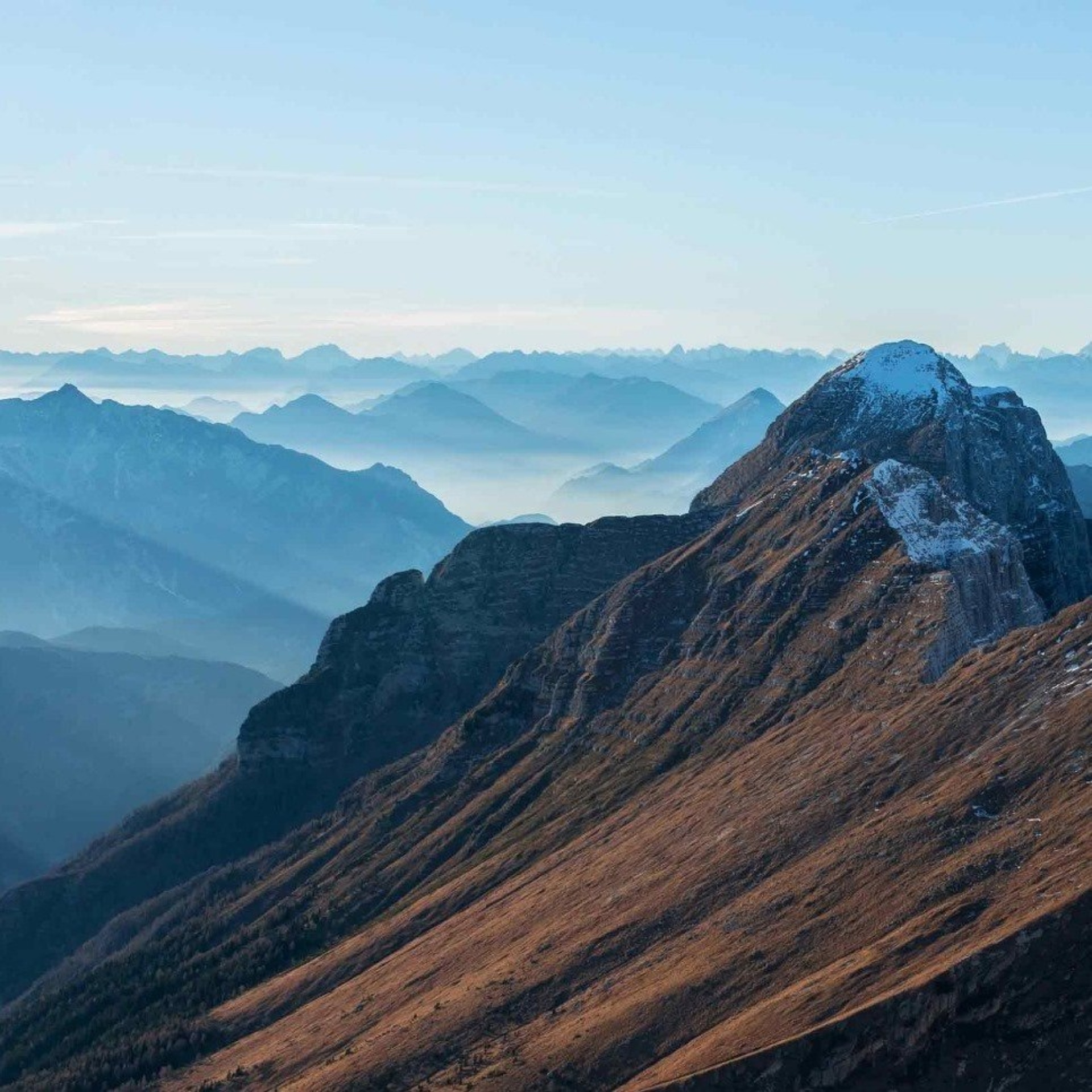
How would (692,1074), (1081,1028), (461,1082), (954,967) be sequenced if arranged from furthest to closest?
(461,1082) → (692,1074) → (954,967) → (1081,1028)

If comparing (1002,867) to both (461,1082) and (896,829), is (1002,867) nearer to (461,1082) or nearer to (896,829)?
(896,829)

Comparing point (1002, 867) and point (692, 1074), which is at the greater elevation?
point (1002, 867)

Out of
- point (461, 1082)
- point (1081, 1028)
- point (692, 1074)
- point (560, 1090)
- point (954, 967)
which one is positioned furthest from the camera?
point (461, 1082)

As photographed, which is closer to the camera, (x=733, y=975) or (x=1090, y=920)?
(x=1090, y=920)

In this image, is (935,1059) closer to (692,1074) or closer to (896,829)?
(692,1074)

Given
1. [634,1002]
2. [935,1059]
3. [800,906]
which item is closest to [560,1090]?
[634,1002]

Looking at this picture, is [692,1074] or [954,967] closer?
[954,967]

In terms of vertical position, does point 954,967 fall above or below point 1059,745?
below

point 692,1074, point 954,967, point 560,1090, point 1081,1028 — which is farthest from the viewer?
point 560,1090

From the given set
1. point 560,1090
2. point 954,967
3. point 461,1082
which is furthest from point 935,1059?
point 461,1082
